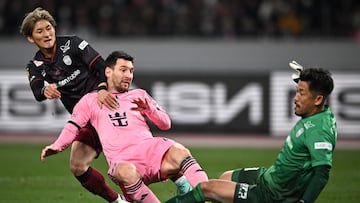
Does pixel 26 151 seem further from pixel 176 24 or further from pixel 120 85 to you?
pixel 120 85

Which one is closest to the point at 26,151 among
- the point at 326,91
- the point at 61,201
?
the point at 61,201

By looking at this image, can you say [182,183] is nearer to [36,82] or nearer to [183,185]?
[183,185]

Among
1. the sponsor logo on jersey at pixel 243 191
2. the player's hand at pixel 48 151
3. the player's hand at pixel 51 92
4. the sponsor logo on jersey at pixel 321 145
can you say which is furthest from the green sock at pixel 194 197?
the player's hand at pixel 51 92

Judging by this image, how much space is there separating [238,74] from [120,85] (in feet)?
35.9

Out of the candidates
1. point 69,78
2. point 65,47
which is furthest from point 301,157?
point 65,47

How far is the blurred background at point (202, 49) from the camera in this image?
18.3 metres

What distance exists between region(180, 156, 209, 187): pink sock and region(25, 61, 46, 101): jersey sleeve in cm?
177

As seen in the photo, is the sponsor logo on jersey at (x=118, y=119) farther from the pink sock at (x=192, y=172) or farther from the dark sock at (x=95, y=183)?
the dark sock at (x=95, y=183)

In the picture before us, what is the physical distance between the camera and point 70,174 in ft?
41.0

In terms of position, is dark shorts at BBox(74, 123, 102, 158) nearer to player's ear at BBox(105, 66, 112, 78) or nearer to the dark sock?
the dark sock

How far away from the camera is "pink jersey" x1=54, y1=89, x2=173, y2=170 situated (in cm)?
746

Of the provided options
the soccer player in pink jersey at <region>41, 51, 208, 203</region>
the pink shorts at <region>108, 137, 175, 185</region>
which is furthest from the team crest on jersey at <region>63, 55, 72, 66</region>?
the pink shorts at <region>108, 137, 175, 185</region>

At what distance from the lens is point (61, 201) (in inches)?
365

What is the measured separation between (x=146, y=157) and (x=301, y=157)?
157 centimetres
